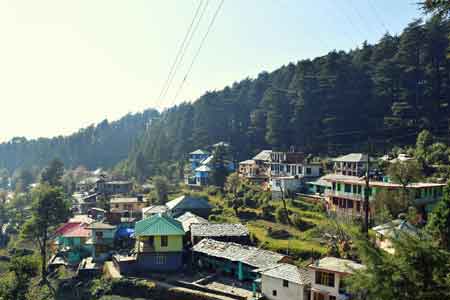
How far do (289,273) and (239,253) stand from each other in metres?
4.62

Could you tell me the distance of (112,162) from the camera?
88.1m

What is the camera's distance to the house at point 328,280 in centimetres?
1642

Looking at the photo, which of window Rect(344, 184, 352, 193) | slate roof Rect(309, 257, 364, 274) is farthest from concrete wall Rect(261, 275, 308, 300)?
window Rect(344, 184, 352, 193)

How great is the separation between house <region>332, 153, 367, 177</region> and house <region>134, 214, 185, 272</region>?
18.0m

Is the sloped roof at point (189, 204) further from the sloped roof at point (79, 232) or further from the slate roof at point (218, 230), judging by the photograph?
the sloped roof at point (79, 232)

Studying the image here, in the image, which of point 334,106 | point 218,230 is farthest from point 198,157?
point 218,230

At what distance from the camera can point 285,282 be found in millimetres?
18062

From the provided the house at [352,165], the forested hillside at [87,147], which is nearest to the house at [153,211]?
the house at [352,165]

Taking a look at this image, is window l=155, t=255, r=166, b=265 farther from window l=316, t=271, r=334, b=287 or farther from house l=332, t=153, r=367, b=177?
house l=332, t=153, r=367, b=177

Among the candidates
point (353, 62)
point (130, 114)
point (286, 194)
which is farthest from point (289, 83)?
point (130, 114)

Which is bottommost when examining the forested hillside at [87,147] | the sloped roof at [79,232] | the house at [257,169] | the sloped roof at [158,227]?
the sloped roof at [79,232]

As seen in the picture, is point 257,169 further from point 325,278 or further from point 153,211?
point 325,278

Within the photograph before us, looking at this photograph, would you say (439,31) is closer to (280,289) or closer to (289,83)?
(289,83)

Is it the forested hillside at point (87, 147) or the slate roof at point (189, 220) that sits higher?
the forested hillside at point (87, 147)
